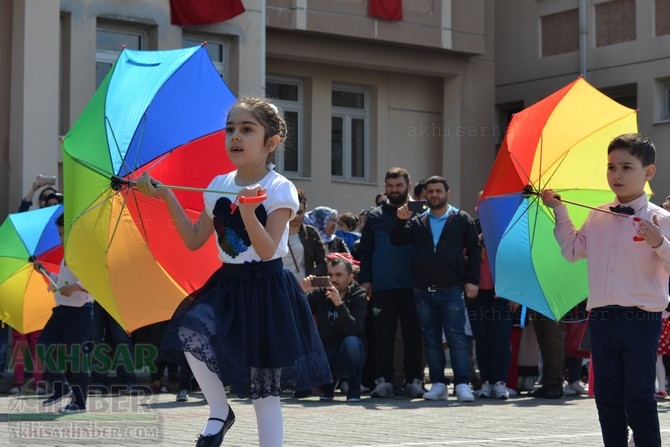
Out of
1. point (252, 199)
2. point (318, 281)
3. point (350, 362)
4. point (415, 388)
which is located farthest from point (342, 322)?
point (252, 199)

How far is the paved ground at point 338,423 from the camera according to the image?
366 inches

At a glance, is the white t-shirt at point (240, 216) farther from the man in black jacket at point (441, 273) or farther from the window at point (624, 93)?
the window at point (624, 93)

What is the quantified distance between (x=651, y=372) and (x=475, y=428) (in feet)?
11.0

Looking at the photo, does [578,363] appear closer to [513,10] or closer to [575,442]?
[575,442]

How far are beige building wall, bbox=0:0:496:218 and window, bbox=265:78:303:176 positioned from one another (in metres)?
0.18

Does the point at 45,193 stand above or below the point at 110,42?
below

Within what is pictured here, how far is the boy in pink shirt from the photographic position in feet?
23.7

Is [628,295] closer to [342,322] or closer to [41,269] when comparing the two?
[342,322]

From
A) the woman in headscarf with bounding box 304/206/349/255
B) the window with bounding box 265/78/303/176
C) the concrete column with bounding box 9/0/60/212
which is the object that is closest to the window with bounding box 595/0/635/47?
the window with bounding box 265/78/303/176

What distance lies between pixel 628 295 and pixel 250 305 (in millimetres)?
2101

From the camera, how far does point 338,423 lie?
35.8 feet

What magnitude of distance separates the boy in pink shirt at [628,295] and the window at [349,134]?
60.8 ft

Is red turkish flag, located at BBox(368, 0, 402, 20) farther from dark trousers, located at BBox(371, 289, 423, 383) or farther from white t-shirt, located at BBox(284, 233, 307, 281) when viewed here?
dark trousers, located at BBox(371, 289, 423, 383)

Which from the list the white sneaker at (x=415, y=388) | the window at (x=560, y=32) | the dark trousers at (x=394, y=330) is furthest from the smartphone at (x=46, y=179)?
the window at (x=560, y=32)
